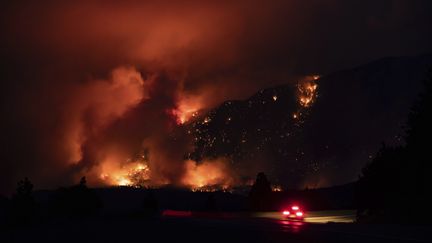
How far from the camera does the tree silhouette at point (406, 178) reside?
129ft

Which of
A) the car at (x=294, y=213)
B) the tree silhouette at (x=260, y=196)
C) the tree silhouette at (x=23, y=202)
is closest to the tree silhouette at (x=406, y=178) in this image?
the car at (x=294, y=213)

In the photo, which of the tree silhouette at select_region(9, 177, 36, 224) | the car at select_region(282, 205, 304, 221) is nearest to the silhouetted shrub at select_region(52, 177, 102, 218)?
the tree silhouette at select_region(9, 177, 36, 224)

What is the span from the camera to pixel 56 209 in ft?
385

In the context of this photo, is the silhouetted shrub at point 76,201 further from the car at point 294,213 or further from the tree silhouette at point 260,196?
the car at point 294,213

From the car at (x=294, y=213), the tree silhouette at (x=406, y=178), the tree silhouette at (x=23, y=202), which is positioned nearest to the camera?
the tree silhouette at (x=406, y=178)

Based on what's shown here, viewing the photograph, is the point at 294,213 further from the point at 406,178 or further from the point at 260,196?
the point at 260,196

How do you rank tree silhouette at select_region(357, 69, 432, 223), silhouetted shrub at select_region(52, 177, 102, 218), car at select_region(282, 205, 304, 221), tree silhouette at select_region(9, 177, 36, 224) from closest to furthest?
1. tree silhouette at select_region(357, 69, 432, 223)
2. car at select_region(282, 205, 304, 221)
3. tree silhouette at select_region(9, 177, 36, 224)
4. silhouetted shrub at select_region(52, 177, 102, 218)

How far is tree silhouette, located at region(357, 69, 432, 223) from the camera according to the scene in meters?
39.2

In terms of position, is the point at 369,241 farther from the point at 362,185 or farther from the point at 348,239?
the point at 362,185

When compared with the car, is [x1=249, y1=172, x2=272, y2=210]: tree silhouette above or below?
above

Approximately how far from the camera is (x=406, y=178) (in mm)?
54188

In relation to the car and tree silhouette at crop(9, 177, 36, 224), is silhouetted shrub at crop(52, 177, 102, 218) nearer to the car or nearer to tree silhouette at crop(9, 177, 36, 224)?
tree silhouette at crop(9, 177, 36, 224)

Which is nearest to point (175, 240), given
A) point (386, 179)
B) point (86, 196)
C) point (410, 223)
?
point (410, 223)

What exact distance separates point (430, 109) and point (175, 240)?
35.9m
